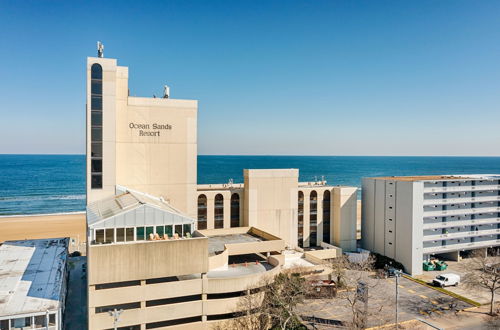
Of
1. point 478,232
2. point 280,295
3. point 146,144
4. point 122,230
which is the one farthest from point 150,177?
point 478,232

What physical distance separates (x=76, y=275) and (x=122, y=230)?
24.9 metres

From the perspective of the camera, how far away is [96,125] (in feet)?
148

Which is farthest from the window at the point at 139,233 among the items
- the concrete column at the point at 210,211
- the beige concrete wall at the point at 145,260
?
the concrete column at the point at 210,211

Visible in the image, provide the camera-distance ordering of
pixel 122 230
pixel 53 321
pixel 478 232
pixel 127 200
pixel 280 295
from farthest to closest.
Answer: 1. pixel 478 232
2. pixel 127 200
3. pixel 280 295
4. pixel 122 230
5. pixel 53 321

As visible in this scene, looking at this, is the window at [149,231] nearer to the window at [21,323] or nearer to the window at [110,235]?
the window at [110,235]

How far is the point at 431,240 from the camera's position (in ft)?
190

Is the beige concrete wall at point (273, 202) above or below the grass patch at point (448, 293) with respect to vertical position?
above

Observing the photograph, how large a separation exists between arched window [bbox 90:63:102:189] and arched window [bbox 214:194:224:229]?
1918cm

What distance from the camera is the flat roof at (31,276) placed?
29.6 metres

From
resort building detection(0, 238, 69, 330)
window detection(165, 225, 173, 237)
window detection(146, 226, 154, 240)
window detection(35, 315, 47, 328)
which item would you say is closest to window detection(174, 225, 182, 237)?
window detection(165, 225, 173, 237)

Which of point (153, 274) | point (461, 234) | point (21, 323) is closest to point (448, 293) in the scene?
point (461, 234)

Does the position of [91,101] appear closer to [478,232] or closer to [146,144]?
[146,144]

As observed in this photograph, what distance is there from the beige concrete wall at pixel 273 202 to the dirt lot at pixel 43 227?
1503 inches

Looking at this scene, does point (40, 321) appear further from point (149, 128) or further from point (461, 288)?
point (461, 288)
